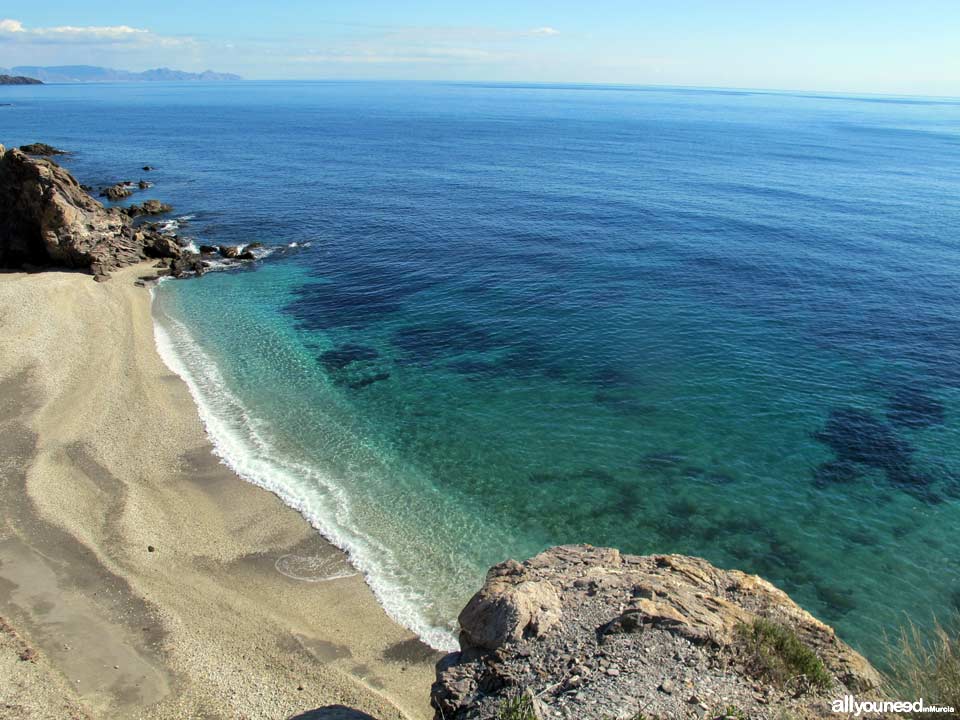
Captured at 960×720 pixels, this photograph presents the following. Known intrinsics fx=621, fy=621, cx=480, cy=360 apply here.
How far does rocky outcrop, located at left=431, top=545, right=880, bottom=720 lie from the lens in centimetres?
1532

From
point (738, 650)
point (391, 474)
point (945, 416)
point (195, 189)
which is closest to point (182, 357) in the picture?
point (391, 474)

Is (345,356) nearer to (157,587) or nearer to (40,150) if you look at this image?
(157,587)

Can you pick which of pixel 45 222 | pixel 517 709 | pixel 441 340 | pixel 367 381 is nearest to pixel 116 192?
pixel 45 222

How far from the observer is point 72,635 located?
23.3m

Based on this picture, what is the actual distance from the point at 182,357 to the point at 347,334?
12.6 m

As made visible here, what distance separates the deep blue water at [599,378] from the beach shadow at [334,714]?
5.24m

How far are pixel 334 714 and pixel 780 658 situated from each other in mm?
13584

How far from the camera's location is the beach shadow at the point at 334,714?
778 inches

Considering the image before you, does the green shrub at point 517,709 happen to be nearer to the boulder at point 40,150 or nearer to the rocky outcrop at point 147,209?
the rocky outcrop at point 147,209

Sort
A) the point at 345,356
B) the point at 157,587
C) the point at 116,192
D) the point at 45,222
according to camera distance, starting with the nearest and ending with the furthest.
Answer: the point at 157,587 < the point at 345,356 < the point at 45,222 < the point at 116,192

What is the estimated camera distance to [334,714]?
20.0m

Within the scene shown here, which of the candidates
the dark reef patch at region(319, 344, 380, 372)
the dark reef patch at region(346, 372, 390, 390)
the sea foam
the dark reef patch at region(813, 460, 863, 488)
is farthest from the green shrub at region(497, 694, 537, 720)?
the dark reef patch at region(319, 344, 380, 372)

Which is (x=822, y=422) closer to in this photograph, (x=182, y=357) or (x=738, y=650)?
(x=738, y=650)

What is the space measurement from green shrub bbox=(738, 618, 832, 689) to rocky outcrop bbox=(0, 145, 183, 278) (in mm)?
64542
